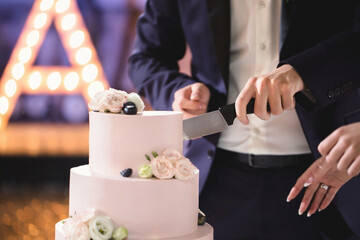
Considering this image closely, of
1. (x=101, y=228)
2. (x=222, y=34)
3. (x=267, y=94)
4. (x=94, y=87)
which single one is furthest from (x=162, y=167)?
(x=94, y=87)

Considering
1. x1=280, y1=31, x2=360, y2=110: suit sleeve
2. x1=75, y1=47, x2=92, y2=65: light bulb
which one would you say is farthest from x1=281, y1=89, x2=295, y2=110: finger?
x1=75, y1=47, x2=92, y2=65: light bulb

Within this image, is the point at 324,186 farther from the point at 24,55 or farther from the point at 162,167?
the point at 24,55

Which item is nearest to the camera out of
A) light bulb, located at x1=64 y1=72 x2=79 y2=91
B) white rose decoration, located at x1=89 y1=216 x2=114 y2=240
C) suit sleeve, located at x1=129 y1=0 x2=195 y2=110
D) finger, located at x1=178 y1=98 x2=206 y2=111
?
white rose decoration, located at x1=89 y1=216 x2=114 y2=240

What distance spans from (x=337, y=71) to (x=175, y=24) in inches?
30.7

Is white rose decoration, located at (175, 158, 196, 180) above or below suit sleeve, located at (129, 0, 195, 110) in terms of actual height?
below

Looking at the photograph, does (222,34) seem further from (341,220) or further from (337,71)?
(341,220)

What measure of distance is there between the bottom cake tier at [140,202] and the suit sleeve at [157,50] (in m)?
0.58

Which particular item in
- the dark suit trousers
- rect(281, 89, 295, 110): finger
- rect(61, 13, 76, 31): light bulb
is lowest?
the dark suit trousers

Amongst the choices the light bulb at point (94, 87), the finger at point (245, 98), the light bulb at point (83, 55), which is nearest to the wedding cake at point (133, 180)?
the finger at point (245, 98)

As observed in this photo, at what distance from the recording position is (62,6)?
4875 millimetres

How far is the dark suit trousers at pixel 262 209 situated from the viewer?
182 centimetres

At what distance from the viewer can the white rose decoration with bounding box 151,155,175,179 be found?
4.35 ft

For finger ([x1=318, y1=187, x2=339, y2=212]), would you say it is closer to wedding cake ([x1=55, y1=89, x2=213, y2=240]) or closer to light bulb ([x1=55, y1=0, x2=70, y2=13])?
wedding cake ([x1=55, y1=89, x2=213, y2=240])

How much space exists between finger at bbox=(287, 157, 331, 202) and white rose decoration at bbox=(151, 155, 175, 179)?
385 mm
